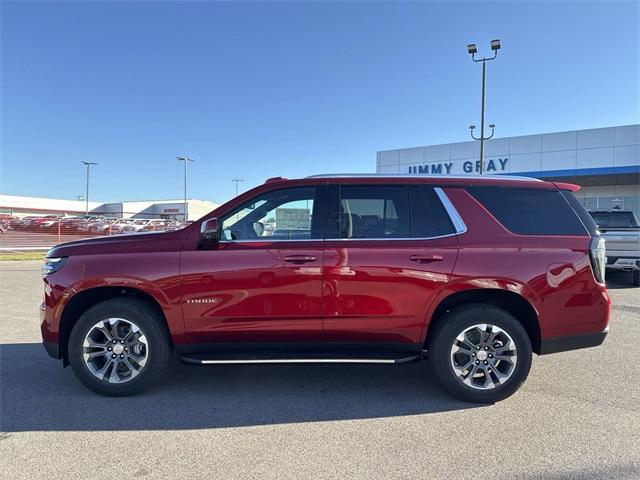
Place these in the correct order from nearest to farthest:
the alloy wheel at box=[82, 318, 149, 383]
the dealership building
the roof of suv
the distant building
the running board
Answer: the running board, the alloy wheel at box=[82, 318, 149, 383], the roof of suv, the dealership building, the distant building

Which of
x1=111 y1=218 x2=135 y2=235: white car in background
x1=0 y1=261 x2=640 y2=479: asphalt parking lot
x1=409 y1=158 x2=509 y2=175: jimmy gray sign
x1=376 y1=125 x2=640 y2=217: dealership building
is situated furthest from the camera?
x1=409 y1=158 x2=509 y2=175: jimmy gray sign

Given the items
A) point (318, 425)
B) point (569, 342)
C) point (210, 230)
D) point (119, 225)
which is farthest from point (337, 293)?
point (119, 225)

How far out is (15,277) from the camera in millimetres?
11484

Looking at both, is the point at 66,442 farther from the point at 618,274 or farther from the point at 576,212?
the point at 618,274

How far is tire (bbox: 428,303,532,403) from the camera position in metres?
3.76

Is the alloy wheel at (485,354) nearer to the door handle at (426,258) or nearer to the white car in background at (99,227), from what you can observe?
the door handle at (426,258)

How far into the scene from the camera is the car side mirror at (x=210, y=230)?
3.72 m

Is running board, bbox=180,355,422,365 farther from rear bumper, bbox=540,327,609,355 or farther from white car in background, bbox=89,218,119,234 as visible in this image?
white car in background, bbox=89,218,119,234

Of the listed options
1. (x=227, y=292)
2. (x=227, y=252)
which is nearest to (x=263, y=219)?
(x=227, y=252)

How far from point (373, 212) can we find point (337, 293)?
2.72ft

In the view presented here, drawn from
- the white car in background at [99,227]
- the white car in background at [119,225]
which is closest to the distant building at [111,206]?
the white car in background at [119,225]

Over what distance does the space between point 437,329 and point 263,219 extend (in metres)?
1.86

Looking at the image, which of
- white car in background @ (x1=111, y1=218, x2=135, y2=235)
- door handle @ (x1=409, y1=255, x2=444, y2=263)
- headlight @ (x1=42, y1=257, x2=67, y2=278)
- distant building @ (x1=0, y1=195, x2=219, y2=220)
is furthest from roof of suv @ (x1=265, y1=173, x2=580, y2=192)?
distant building @ (x1=0, y1=195, x2=219, y2=220)

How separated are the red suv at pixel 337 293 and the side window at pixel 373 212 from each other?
0.02 meters
